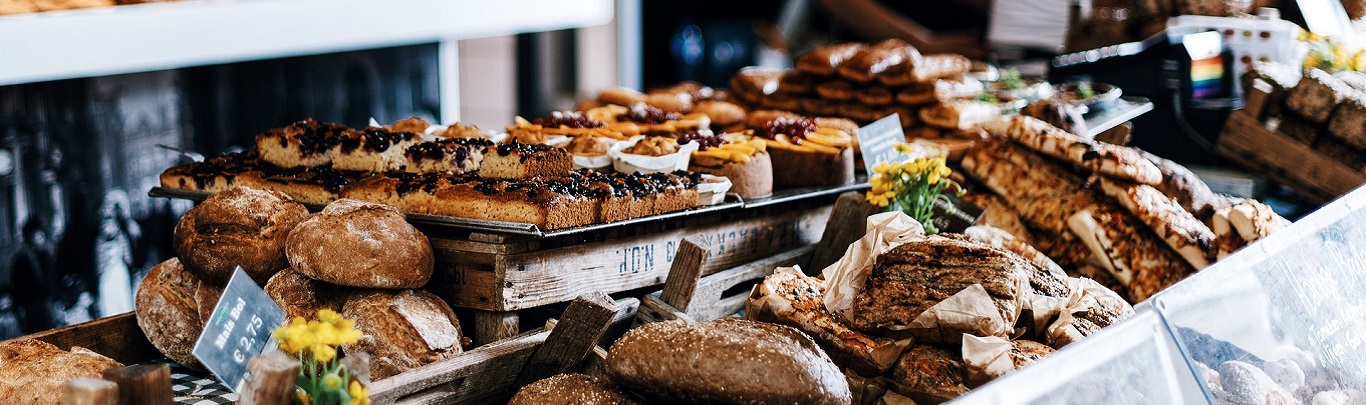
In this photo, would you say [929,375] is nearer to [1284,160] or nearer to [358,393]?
[358,393]

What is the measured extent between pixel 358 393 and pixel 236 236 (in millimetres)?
1061

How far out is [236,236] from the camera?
2406 millimetres

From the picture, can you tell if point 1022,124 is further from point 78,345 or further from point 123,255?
point 123,255

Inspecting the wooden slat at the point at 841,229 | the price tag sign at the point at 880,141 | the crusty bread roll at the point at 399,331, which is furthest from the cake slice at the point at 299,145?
the price tag sign at the point at 880,141

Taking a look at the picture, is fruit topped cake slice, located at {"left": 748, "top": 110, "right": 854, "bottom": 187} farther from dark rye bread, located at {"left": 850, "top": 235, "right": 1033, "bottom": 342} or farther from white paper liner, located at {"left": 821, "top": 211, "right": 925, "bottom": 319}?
dark rye bread, located at {"left": 850, "top": 235, "right": 1033, "bottom": 342}

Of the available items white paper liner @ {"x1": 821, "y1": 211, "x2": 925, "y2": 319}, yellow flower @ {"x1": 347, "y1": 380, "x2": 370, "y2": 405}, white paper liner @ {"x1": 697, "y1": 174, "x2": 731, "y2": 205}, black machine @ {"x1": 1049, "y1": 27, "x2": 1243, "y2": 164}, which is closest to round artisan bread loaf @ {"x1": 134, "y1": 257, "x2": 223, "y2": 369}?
yellow flower @ {"x1": 347, "y1": 380, "x2": 370, "y2": 405}

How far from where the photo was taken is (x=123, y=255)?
4.53 m

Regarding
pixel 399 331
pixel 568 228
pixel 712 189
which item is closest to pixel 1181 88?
pixel 712 189

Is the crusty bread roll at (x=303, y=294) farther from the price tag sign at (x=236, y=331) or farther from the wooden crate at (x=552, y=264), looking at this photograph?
the price tag sign at (x=236, y=331)

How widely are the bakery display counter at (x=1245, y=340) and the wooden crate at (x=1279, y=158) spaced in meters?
2.21

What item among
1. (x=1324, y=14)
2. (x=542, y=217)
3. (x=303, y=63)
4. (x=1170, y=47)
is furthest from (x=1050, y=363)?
(x=1324, y=14)

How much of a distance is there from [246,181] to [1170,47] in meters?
3.76

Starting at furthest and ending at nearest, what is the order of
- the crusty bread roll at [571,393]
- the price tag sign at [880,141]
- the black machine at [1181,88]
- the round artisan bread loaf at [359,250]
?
the black machine at [1181,88] < the price tag sign at [880,141] < the round artisan bread loaf at [359,250] < the crusty bread roll at [571,393]

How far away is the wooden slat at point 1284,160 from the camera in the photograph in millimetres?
4105
